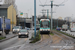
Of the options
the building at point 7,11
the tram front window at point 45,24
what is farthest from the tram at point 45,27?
the building at point 7,11

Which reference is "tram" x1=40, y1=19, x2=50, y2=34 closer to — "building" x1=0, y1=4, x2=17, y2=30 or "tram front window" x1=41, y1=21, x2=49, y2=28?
"tram front window" x1=41, y1=21, x2=49, y2=28

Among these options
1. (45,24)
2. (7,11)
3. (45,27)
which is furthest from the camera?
(7,11)

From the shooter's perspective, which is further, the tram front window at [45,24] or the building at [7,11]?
the building at [7,11]

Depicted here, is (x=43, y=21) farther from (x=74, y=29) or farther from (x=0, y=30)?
(x=74, y=29)

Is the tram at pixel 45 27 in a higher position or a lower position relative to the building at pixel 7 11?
lower

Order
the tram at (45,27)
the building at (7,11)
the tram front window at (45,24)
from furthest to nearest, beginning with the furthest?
the building at (7,11), the tram front window at (45,24), the tram at (45,27)

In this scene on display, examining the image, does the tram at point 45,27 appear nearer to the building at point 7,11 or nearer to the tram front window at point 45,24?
the tram front window at point 45,24

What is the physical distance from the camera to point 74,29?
56094 mm

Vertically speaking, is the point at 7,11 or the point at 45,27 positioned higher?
the point at 7,11

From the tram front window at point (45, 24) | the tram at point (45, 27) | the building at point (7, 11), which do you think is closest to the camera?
the tram at point (45, 27)

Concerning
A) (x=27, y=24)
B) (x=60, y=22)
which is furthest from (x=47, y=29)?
(x=60, y=22)

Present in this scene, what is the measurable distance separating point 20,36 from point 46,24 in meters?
7.39

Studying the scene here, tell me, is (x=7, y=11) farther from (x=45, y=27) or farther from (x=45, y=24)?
(x=45, y=27)

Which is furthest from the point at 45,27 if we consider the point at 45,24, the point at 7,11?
the point at 7,11
